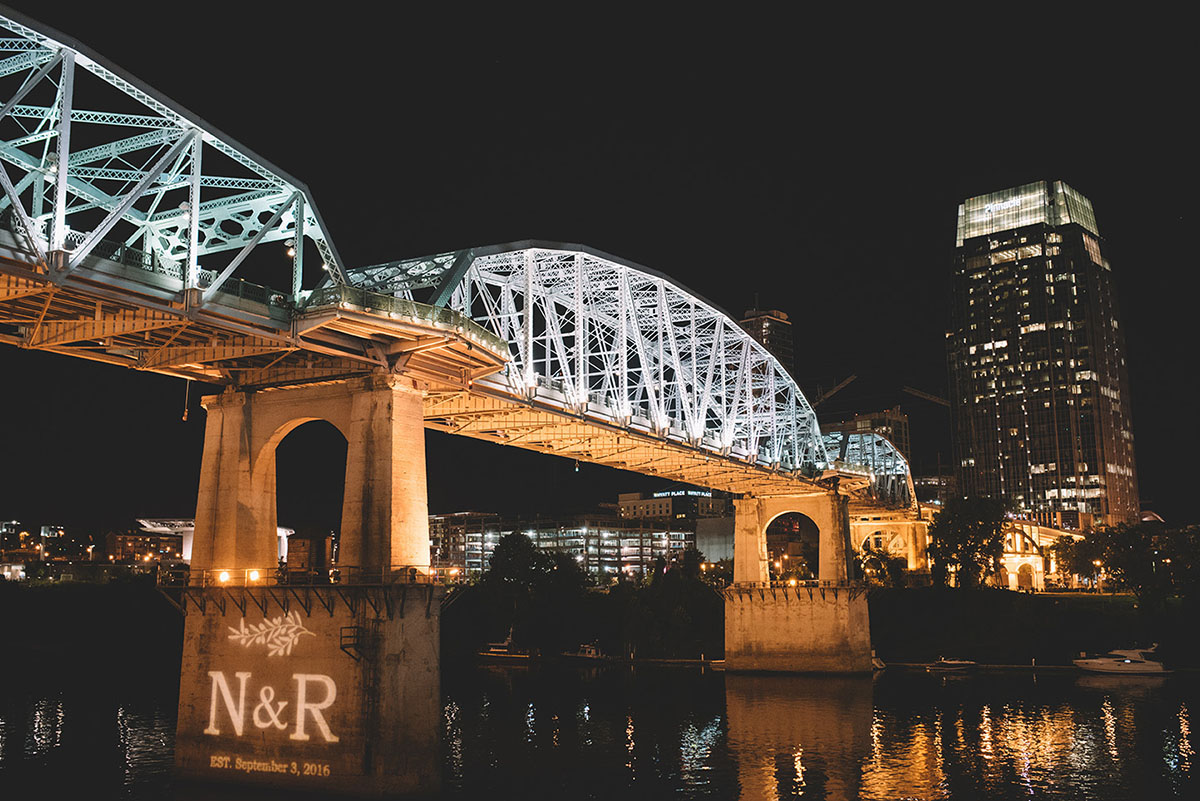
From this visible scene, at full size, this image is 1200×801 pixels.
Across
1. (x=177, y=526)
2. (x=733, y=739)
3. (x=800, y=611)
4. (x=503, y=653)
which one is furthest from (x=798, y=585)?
(x=177, y=526)

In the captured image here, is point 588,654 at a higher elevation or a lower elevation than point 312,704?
lower

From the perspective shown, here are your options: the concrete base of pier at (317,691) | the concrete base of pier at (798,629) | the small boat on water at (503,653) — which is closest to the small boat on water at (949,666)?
the concrete base of pier at (798,629)

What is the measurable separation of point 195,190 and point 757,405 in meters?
62.2

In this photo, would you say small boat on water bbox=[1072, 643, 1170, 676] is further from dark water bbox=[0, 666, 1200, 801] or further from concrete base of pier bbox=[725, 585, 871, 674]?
concrete base of pier bbox=[725, 585, 871, 674]

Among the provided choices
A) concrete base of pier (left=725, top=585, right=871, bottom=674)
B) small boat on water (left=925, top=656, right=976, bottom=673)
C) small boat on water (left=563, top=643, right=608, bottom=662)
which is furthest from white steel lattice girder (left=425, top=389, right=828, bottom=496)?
small boat on water (left=563, top=643, right=608, bottom=662)

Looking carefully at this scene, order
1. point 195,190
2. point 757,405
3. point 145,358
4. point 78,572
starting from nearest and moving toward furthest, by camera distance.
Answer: point 195,190, point 145,358, point 757,405, point 78,572

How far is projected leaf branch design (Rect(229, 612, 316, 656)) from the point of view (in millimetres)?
41438

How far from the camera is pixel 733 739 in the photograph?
59625 mm

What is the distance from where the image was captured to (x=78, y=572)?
149 metres

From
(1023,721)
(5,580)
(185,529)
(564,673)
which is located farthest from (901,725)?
(185,529)

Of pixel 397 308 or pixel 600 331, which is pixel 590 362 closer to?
pixel 600 331

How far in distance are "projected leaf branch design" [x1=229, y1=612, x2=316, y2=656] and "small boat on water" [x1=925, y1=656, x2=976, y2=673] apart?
76.9 metres

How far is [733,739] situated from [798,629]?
132 feet

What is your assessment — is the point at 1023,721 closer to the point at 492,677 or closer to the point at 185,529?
the point at 492,677
